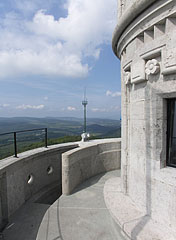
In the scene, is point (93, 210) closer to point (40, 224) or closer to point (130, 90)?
point (40, 224)

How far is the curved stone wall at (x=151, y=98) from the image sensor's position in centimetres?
327

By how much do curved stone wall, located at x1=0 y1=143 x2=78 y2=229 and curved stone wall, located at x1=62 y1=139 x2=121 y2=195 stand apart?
1291 mm

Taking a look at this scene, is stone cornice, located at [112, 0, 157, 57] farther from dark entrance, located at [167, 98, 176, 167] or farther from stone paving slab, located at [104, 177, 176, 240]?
stone paving slab, located at [104, 177, 176, 240]

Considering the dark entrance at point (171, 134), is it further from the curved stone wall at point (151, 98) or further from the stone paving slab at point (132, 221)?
the stone paving slab at point (132, 221)

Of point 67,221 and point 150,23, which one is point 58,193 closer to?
point 67,221

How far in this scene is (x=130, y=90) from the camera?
4.76 metres

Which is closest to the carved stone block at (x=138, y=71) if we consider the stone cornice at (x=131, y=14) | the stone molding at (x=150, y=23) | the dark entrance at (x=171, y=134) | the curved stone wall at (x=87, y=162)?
the stone molding at (x=150, y=23)

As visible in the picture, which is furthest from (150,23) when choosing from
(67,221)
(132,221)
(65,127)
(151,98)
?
(65,127)

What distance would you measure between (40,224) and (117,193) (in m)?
2.60

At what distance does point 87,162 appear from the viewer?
258 inches

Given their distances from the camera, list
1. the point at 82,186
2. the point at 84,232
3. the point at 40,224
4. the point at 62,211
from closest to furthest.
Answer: the point at 84,232, the point at 40,224, the point at 62,211, the point at 82,186

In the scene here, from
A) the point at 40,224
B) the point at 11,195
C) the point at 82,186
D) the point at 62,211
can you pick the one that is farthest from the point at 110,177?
the point at 11,195

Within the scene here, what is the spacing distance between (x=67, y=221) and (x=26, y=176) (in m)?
Result: 2.29

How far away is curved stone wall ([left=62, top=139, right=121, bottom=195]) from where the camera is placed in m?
5.39
